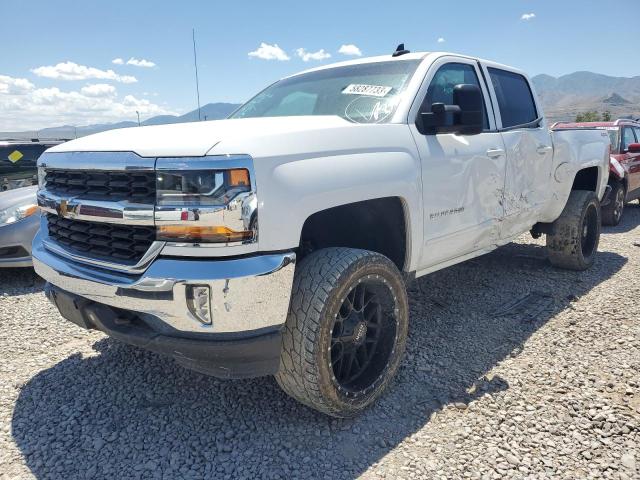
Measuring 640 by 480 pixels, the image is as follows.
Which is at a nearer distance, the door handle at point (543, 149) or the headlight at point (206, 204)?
the headlight at point (206, 204)

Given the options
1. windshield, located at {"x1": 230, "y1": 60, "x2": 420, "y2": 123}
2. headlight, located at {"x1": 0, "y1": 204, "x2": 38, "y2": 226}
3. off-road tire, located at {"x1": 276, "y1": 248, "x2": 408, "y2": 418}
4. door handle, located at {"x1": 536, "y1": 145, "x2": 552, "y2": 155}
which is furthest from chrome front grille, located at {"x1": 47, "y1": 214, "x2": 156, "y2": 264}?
door handle, located at {"x1": 536, "y1": 145, "x2": 552, "y2": 155}

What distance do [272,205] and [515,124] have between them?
2822mm

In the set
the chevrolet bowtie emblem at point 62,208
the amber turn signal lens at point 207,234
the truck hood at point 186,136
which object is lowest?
the amber turn signal lens at point 207,234

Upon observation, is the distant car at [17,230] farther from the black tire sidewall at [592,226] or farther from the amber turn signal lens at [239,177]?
the black tire sidewall at [592,226]

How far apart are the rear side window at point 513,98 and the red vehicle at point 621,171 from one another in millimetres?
3323

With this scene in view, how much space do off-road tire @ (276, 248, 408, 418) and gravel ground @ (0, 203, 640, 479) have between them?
0.24 metres

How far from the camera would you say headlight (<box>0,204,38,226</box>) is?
191 inches

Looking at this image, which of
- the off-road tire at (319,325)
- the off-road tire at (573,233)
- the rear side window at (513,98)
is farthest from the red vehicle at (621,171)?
the off-road tire at (319,325)

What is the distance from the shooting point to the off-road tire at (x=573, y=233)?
4.90 m

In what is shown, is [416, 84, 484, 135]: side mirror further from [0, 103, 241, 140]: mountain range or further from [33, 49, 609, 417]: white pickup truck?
[0, 103, 241, 140]: mountain range

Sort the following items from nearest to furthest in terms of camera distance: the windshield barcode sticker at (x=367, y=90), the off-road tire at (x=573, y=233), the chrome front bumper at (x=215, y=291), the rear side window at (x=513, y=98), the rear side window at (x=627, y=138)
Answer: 1. the chrome front bumper at (x=215, y=291)
2. the windshield barcode sticker at (x=367, y=90)
3. the rear side window at (x=513, y=98)
4. the off-road tire at (x=573, y=233)
5. the rear side window at (x=627, y=138)

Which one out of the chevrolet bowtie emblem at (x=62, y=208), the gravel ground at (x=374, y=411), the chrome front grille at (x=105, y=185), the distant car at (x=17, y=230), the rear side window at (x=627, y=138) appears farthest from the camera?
the rear side window at (x=627, y=138)

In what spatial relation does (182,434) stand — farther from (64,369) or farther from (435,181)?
Result: (435,181)

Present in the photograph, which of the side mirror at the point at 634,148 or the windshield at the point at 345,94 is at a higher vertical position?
the windshield at the point at 345,94
